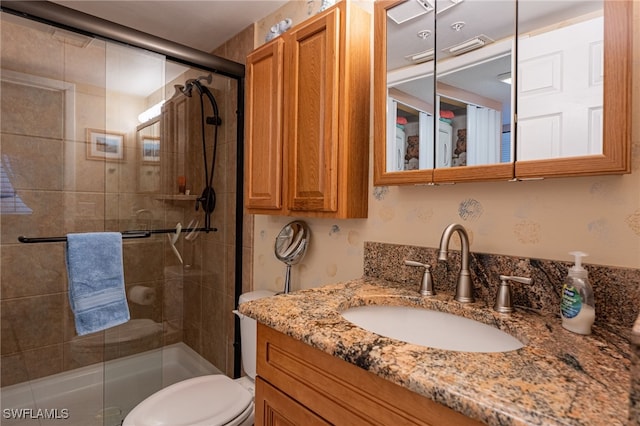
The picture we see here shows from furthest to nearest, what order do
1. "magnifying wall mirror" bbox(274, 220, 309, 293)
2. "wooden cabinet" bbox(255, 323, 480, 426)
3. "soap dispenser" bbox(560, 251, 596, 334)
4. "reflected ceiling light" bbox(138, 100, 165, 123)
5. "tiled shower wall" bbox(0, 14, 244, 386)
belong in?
"reflected ceiling light" bbox(138, 100, 165, 123) → "magnifying wall mirror" bbox(274, 220, 309, 293) → "tiled shower wall" bbox(0, 14, 244, 386) → "soap dispenser" bbox(560, 251, 596, 334) → "wooden cabinet" bbox(255, 323, 480, 426)

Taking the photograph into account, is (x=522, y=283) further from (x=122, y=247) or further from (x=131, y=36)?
(x=131, y=36)

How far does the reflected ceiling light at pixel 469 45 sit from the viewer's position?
1009 millimetres

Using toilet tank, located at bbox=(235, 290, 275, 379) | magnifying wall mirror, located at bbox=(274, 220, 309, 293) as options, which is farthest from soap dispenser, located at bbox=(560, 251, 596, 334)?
toilet tank, located at bbox=(235, 290, 275, 379)

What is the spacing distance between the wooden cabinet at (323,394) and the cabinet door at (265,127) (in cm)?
76

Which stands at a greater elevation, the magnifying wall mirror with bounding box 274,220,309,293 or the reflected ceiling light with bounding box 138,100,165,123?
the reflected ceiling light with bounding box 138,100,165,123

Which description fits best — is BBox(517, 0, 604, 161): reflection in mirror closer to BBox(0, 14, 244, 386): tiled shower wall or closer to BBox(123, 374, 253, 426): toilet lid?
BBox(123, 374, 253, 426): toilet lid

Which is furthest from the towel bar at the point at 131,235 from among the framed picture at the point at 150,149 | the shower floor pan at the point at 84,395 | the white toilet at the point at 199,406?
the white toilet at the point at 199,406

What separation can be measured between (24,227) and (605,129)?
213cm

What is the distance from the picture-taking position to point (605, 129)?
0.79m

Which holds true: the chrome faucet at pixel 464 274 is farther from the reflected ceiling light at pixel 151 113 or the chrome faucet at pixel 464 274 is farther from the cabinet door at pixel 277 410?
the reflected ceiling light at pixel 151 113

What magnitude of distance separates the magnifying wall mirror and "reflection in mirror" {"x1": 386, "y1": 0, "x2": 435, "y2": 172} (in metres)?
0.60

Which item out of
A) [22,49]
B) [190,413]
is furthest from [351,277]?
[22,49]

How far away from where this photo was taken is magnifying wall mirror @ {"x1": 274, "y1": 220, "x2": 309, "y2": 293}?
1.65 m

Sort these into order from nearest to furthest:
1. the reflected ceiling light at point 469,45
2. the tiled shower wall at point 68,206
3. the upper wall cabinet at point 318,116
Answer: the reflected ceiling light at point 469,45
the upper wall cabinet at point 318,116
the tiled shower wall at point 68,206
